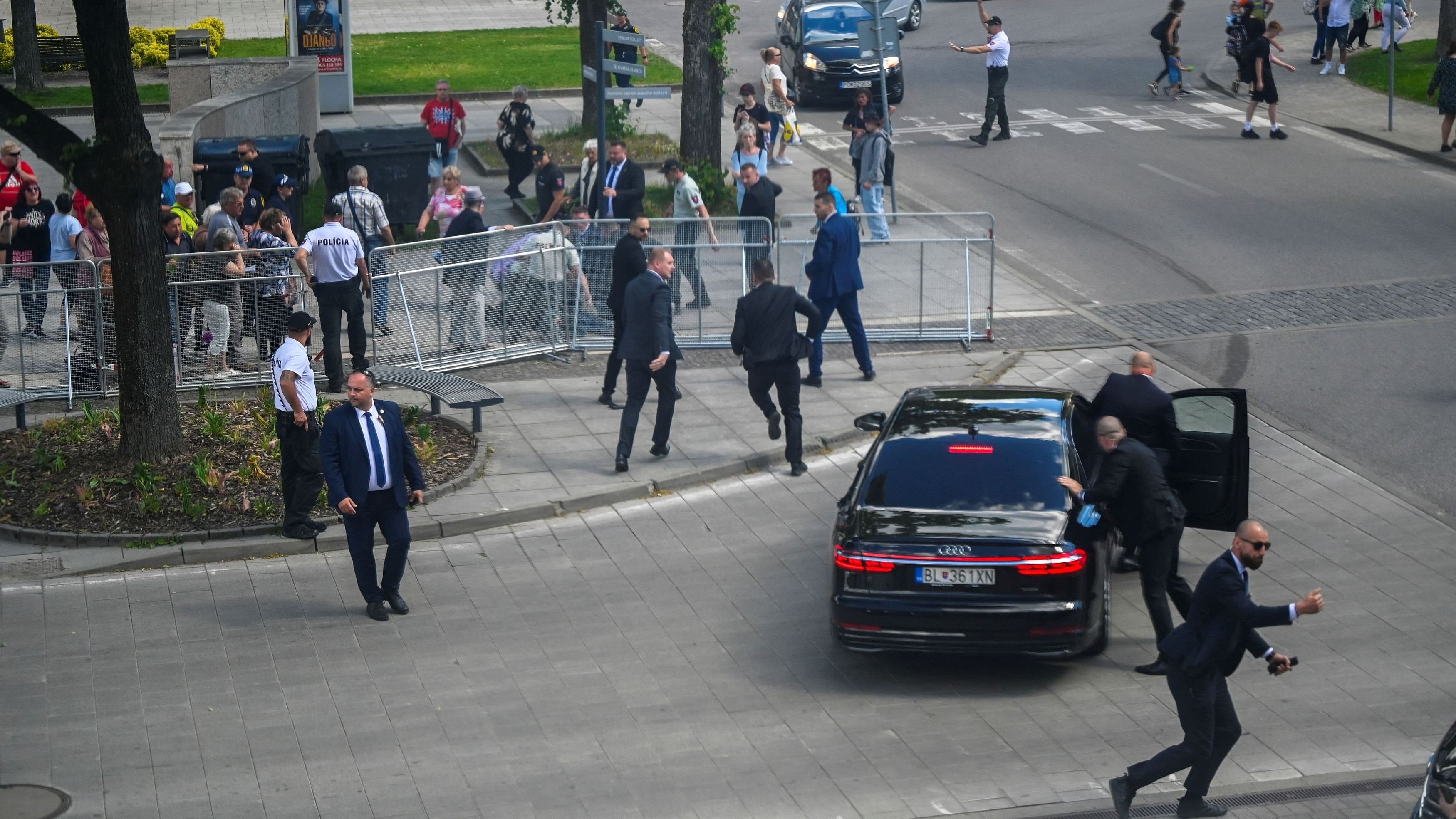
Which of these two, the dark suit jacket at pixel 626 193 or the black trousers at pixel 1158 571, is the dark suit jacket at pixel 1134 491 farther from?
the dark suit jacket at pixel 626 193

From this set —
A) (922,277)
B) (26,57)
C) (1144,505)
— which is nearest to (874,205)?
(922,277)

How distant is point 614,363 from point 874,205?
624cm

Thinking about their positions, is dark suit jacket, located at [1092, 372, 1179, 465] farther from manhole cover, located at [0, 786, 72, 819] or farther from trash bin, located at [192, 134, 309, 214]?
trash bin, located at [192, 134, 309, 214]

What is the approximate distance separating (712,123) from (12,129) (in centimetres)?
1237

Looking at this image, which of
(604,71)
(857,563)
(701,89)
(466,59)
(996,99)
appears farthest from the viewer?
(466,59)

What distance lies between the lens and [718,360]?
16.8 m

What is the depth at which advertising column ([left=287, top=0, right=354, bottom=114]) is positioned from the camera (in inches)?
1123

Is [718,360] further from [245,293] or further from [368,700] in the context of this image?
[368,700]

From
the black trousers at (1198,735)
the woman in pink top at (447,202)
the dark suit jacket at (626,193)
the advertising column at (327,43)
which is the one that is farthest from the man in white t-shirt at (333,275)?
the advertising column at (327,43)

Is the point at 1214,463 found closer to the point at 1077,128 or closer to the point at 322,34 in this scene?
the point at 1077,128

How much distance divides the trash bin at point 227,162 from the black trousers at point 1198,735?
14.2m

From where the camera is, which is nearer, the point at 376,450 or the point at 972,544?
the point at 972,544

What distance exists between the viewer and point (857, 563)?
937 cm

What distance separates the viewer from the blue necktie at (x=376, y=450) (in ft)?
34.4
